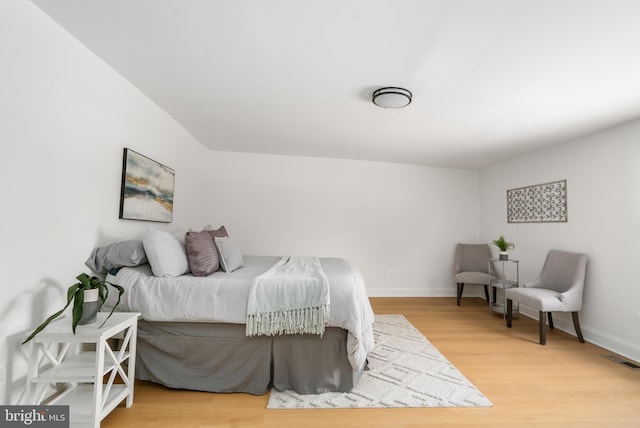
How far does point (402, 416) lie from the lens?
6.04ft

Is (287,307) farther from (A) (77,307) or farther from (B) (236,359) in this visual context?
(A) (77,307)

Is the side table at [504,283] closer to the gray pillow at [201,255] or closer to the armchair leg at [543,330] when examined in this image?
the armchair leg at [543,330]

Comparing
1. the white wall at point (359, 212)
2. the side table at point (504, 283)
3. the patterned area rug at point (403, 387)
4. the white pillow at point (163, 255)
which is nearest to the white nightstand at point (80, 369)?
the white pillow at point (163, 255)

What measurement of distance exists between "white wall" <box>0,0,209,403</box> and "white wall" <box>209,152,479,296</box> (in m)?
2.38

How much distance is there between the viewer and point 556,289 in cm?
339

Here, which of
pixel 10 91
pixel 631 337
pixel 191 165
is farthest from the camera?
pixel 191 165

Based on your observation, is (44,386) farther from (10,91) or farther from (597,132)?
(597,132)

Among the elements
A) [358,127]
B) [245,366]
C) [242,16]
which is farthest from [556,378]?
[242,16]

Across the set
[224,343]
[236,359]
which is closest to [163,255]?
[224,343]

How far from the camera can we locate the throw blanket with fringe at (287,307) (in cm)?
203

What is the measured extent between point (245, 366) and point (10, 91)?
215 centimetres

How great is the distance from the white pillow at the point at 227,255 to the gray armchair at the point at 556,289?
3172 millimetres

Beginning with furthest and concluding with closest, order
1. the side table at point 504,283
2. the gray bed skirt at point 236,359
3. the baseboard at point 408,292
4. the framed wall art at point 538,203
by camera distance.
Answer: the baseboard at point 408,292 < the side table at point 504,283 < the framed wall art at point 538,203 < the gray bed skirt at point 236,359

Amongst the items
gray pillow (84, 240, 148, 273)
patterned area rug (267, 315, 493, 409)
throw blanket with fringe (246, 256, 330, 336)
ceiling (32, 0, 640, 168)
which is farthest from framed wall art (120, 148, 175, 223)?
patterned area rug (267, 315, 493, 409)
